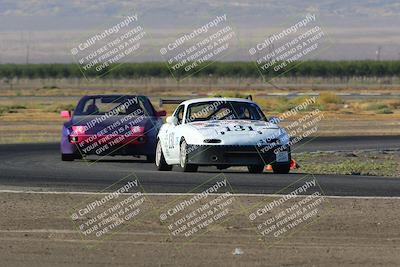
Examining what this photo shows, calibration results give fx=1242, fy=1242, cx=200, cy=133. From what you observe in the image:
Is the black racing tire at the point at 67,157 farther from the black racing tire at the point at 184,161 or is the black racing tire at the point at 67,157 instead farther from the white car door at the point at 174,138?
the black racing tire at the point at 184,161

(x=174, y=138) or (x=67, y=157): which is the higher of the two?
(x=174, y=138)

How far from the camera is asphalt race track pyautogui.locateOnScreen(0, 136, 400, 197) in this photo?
734 inches

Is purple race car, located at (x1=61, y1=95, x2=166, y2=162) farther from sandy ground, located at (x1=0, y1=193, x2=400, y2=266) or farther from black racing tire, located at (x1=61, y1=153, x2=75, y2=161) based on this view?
sandy ground, located at (x1=0, y1=193, x2=400, y2=266)

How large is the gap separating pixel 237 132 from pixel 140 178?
1831 mm

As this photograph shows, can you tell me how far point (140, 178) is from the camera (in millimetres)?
20422

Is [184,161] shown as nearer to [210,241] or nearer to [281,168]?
[281,168]

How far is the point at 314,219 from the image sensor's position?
15.1 meters

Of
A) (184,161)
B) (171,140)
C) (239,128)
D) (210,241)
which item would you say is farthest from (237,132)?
(210,241)

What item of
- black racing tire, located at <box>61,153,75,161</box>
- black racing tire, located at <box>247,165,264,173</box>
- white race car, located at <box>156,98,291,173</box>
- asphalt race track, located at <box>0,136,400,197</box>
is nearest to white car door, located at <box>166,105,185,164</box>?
white race car, located at <box>156,98,291,173</box>

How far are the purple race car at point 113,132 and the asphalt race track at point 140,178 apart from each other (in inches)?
11.8

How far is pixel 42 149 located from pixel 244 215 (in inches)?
646

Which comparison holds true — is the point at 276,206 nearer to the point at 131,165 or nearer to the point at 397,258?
the point at 397,258

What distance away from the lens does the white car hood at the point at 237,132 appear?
20.7 metres

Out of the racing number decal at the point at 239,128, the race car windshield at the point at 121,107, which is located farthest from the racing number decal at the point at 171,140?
the race car windshield at the point at 121,107
